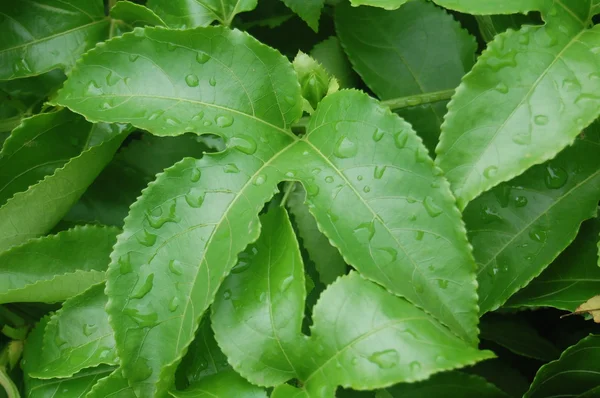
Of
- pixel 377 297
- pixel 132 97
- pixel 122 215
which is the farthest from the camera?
pixel 122 215

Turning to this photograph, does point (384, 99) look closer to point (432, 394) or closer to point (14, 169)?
point (432, 394)

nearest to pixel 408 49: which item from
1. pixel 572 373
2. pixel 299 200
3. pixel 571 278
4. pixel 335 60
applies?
pixel 335 60

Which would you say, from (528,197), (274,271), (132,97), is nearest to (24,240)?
(132,97)

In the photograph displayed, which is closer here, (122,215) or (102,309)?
(102,309)

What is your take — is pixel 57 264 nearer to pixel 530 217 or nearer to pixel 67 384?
pixel 67 384

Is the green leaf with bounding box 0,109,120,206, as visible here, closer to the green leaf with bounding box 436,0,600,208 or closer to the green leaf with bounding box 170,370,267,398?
the green leaf with bounding box 170,370,267,398

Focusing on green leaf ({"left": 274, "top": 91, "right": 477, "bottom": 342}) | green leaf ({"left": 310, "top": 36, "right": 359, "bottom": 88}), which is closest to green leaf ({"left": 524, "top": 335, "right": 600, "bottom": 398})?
green leaf ({"left": 274, "top": 91, "right": 477, "bottom": 342})
